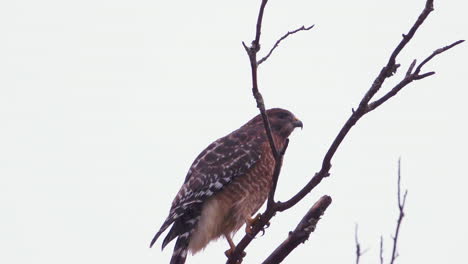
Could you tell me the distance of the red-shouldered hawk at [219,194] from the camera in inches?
309

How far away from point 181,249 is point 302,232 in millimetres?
2438

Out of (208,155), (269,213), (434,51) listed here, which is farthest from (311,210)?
(208,155)

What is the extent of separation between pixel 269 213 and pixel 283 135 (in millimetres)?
4468

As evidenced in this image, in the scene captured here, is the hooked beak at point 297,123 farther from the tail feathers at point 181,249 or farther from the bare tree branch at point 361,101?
the bare tree branch at point 361,101

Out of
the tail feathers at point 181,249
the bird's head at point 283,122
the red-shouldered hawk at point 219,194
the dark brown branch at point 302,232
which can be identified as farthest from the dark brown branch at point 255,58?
the bird's head at point 283,122

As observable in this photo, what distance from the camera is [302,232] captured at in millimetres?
5371

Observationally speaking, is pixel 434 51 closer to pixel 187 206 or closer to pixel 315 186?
pixel 315 186

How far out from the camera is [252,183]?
8312 millimetres

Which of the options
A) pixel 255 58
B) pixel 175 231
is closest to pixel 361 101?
pixel 255 58

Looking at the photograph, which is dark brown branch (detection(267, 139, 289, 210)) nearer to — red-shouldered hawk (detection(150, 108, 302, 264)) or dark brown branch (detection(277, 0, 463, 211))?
dark brown branch (detection(277, 0, 463, 211))

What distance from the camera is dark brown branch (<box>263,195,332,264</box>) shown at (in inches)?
208

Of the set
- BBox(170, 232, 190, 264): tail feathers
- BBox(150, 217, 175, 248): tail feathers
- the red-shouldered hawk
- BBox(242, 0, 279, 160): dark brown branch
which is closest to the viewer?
BBox(242, 0, 279, 160): dark brown branch

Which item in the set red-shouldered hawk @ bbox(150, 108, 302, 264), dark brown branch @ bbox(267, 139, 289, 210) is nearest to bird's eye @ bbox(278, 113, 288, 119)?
red-shouldered hawk @ bbox(150, 108, 302, 264)

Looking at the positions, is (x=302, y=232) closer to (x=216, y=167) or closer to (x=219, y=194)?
(x=219, y=194)
